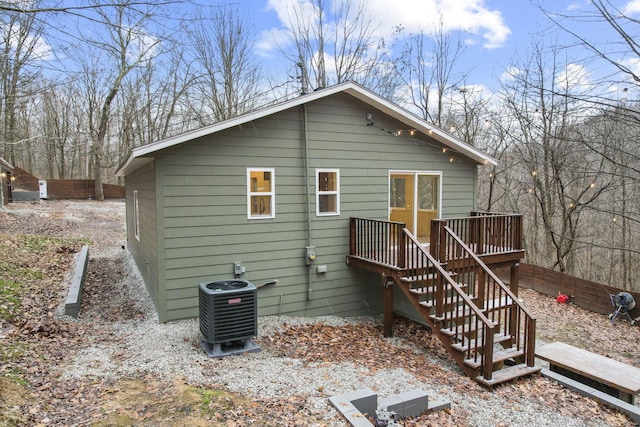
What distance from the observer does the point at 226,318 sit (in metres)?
5.75

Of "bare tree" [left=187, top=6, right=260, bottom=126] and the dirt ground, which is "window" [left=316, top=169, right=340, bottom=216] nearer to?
the dirt ground

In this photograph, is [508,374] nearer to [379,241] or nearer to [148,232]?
[379,241]

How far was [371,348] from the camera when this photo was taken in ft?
22.7

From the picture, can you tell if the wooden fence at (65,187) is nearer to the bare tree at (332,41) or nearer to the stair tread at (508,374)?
the bare tree at (332,41)

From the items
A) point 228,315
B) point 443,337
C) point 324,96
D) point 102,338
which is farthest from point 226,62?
point 443,337

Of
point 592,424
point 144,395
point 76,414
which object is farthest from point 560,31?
point 76,414

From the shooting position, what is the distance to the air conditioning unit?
5676 millimetres

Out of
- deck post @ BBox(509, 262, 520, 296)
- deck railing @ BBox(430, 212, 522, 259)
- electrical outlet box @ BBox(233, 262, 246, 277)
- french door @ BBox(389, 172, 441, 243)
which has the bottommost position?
deck post @ BBox(509, 262, 520, 296)

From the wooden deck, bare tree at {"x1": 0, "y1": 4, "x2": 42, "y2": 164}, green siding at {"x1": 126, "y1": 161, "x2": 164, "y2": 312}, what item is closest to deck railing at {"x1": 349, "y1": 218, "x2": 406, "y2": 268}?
the wooden deck

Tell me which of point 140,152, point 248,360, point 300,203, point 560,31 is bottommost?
point 248,360

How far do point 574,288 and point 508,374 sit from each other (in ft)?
23.2

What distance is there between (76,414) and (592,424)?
229 inches

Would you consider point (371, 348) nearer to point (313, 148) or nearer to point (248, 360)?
point (248, 360)

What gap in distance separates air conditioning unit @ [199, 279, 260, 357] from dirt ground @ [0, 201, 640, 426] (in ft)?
2.61
